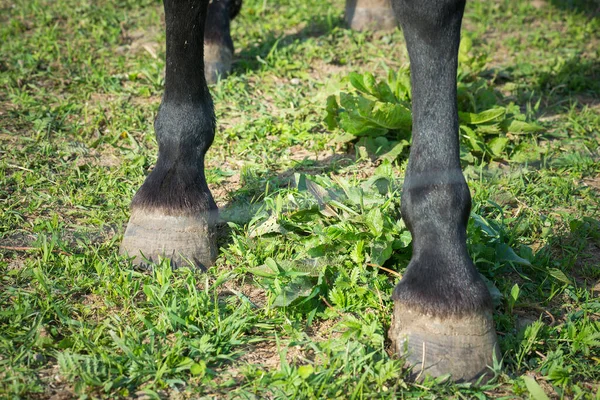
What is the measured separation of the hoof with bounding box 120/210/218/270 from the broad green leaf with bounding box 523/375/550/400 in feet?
4.04

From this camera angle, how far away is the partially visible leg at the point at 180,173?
2.59 meters

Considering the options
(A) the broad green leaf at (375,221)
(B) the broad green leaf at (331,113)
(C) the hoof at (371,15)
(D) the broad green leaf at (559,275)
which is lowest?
(D) the broad green leaf at (559,275)

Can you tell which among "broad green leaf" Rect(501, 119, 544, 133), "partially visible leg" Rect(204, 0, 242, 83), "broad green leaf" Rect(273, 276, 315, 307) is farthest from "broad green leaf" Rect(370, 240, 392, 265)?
"partially visible leg" Rect(204, 0, 242, 83)

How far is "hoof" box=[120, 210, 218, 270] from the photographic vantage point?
8.48ft

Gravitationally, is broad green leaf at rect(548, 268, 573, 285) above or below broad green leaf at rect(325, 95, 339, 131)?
below

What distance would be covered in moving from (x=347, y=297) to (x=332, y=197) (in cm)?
59

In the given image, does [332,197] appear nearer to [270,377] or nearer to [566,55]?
[270,377]

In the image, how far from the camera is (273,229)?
2.70m

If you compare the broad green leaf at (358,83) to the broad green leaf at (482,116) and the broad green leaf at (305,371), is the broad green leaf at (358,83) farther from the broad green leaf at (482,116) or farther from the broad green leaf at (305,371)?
the broad green leaf at (305,371)

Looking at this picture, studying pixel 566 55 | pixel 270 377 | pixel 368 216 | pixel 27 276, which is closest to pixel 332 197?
pixel 368 216

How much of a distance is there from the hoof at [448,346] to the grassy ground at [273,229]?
0.18ft

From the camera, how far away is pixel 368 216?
253cm

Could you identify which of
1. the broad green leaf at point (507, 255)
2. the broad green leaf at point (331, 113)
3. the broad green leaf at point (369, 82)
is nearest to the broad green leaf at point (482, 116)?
the broad green leaf at point (369, 82)

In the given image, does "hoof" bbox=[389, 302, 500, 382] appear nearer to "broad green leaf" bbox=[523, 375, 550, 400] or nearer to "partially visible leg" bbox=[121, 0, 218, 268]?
"broad green leaf" bbox=[523, 375, 550, 400]
